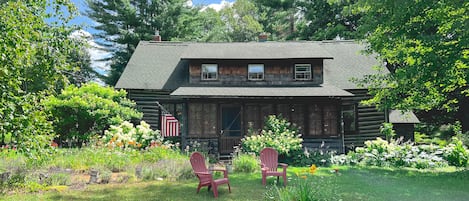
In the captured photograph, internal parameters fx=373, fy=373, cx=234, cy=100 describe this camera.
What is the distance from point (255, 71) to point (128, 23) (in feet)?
59.1

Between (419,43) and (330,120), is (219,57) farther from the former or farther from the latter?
(419,43)

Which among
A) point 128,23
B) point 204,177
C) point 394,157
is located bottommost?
point 394,157

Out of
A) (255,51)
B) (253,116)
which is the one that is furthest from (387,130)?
(255,51)

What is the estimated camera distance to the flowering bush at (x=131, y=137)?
1484 centimetres

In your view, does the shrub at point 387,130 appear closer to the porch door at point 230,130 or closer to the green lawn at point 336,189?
the green lawn at point 336,189

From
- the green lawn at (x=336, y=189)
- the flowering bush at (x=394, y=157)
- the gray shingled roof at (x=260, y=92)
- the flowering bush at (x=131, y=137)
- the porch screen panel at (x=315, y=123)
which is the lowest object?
the green lawn at (x=336, y=189)

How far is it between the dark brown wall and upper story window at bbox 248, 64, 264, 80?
0.18 meters

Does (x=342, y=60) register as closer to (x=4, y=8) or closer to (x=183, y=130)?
(x=183, y=130)

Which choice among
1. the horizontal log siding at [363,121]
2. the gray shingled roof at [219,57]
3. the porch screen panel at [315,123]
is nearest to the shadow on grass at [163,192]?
the porch screen panel at [315,123]

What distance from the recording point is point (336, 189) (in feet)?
30.5

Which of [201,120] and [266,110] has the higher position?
[266,110]

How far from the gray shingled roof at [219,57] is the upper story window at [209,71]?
1.92ft

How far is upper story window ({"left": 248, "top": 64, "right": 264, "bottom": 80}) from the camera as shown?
19547 mm

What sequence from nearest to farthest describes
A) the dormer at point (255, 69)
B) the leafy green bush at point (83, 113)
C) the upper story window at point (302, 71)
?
the leafy green bush at point (83, 113), the dormer at point (255, 69), the upper story window at point (302, 71)
